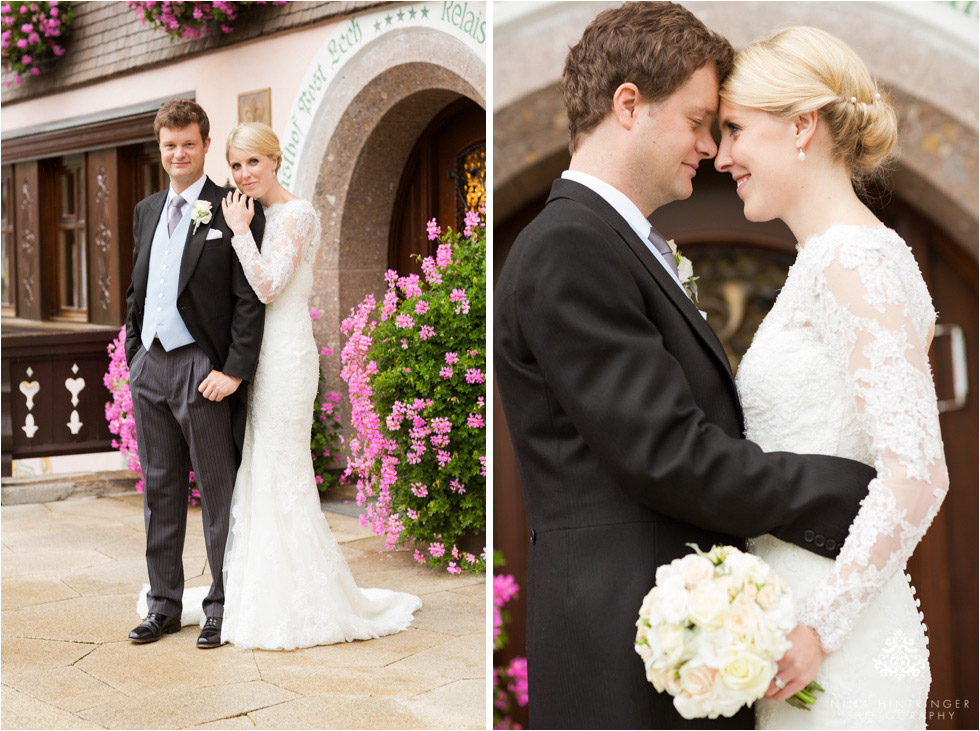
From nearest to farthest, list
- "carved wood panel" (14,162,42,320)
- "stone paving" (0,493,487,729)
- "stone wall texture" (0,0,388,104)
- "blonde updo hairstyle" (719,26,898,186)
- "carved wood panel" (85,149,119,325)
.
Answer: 1. "blonde updo hairstyle" (719,26,898,186)
2. "stone paving" (0,493,487,729)
3. "stone wall texture" (0,0,388,104)
4. "carved wood panel" (85,149,119,325)
5. "carved wood panel" (14,162,42,320)

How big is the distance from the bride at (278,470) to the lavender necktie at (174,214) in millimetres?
216

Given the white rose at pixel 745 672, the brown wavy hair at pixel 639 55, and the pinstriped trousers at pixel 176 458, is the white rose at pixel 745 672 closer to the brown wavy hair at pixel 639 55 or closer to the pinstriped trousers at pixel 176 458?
the brown wavy hair at pixel 639 55

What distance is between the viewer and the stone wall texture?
287 inches

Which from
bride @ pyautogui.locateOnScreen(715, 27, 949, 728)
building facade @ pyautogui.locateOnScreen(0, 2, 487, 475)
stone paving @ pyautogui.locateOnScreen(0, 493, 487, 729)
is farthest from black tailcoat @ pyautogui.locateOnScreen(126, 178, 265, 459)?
bride @ pyautogui.locateOnScreen(715, 27, 949, 728)

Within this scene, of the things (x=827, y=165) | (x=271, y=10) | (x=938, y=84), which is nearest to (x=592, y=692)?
(x=827, y=165)

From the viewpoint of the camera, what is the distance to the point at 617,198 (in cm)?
204

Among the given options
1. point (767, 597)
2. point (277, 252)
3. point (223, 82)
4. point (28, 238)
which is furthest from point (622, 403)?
point (28, 238)

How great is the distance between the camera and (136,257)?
14.6 feet

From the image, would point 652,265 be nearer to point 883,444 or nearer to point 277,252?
point 883,444

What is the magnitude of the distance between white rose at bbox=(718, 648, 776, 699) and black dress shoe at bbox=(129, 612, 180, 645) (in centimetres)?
317

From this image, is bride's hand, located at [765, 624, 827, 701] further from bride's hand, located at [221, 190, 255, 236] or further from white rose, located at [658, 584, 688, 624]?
bride's hand, located at [221, 190, 255, 236]

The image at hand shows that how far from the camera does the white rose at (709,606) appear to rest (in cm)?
175

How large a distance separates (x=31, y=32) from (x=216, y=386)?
291 inches

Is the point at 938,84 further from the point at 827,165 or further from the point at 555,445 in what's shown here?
the point at 555,445
